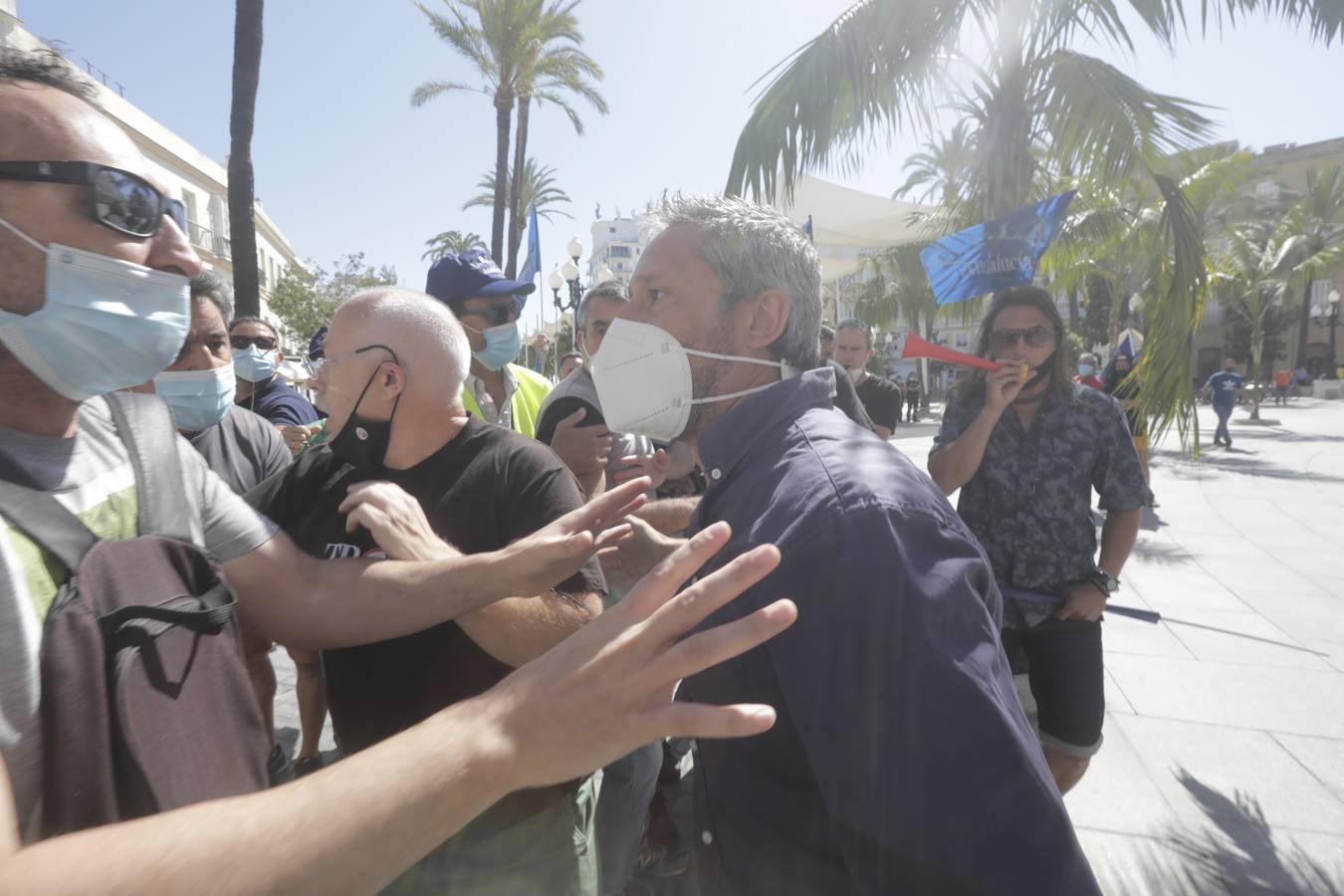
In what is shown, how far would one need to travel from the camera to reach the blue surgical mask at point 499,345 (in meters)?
3.68

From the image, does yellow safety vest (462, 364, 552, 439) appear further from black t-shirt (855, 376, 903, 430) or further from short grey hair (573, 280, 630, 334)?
black t-shirt (855, 376, 903, 430)

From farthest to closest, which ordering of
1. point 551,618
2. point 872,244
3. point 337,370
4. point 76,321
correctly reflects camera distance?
point 872,244
point 337,370
point 551,618
point 76,321

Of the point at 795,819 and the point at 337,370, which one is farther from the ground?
the point at 337,370

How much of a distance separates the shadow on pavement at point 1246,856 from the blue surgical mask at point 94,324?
3.68m

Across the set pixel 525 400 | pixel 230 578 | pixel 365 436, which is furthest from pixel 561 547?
A: pixel 525 400

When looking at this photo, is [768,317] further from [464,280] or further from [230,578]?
[464,280]

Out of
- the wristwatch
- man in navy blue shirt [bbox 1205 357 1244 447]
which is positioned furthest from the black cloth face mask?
man in navy blue shirt [bbox 1205 357 1244 447]

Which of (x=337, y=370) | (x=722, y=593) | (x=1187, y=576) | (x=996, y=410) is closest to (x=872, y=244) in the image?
(x=1187, y=576)

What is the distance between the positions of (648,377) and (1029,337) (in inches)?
74.1

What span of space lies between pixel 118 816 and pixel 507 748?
1.65 feet

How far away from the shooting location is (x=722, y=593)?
2.63 feet

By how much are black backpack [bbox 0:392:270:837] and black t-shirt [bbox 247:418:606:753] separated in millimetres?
687

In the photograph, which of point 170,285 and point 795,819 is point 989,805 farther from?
point 170,285

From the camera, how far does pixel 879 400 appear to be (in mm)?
5875
